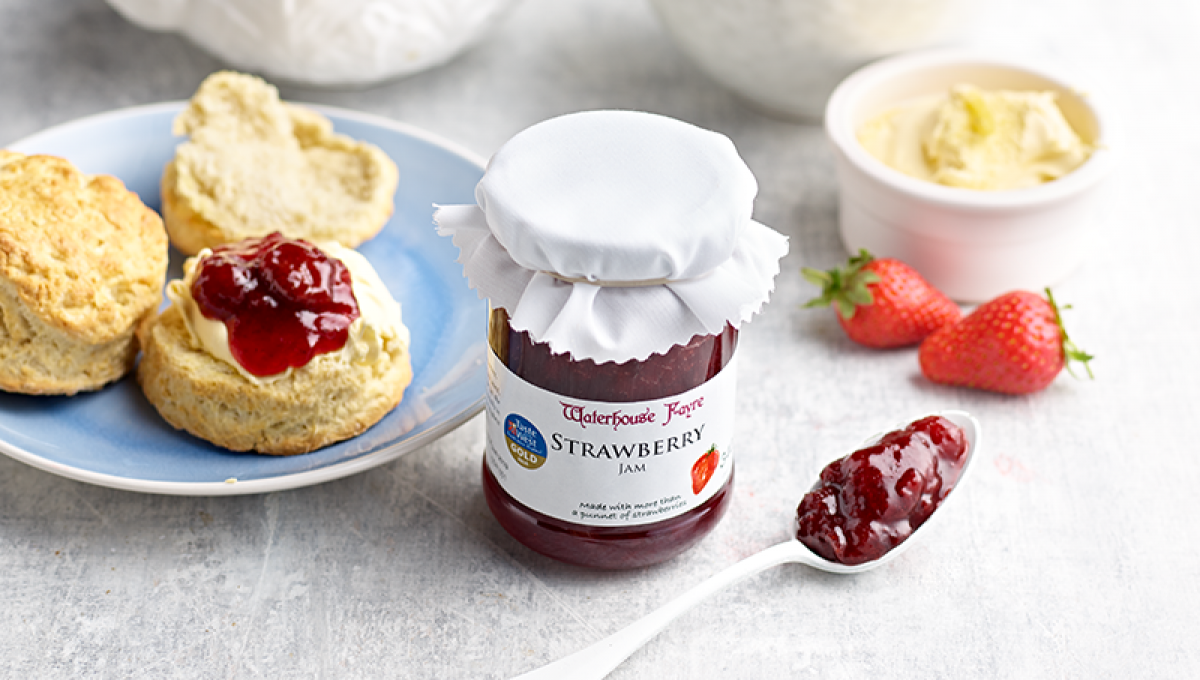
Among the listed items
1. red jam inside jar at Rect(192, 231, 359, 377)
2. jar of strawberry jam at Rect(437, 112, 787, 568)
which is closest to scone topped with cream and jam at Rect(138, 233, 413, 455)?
red jam inside jar at Rect(192, 231, 359, 377)

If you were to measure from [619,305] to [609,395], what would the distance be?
0.46ft

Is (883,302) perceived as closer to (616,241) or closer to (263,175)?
(616,241)

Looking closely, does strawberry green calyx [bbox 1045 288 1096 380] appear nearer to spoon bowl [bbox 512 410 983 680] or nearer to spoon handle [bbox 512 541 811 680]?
spoon bowl [bbox 512 410 983 680]

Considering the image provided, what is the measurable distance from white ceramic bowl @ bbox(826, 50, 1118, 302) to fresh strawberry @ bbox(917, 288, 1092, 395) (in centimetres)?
20

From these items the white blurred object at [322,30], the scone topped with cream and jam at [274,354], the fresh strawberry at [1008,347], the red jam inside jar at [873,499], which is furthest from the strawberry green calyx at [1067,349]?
the white blurred object at [322,30]

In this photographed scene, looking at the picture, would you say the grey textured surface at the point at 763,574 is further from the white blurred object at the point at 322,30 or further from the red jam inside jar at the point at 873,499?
the white blurred object at the point at 322,30

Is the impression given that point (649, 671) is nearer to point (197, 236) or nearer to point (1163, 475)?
point (1163, 475)

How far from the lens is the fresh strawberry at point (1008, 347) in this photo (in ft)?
6.45

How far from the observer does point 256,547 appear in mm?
1690

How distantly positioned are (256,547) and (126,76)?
171 cm

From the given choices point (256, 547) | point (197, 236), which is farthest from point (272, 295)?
point (197, 236)

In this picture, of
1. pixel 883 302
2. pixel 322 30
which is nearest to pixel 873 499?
pixel 883 302

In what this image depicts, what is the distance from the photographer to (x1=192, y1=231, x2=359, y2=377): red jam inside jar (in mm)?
1655

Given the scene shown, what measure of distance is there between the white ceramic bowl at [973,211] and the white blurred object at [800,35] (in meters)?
0.11
